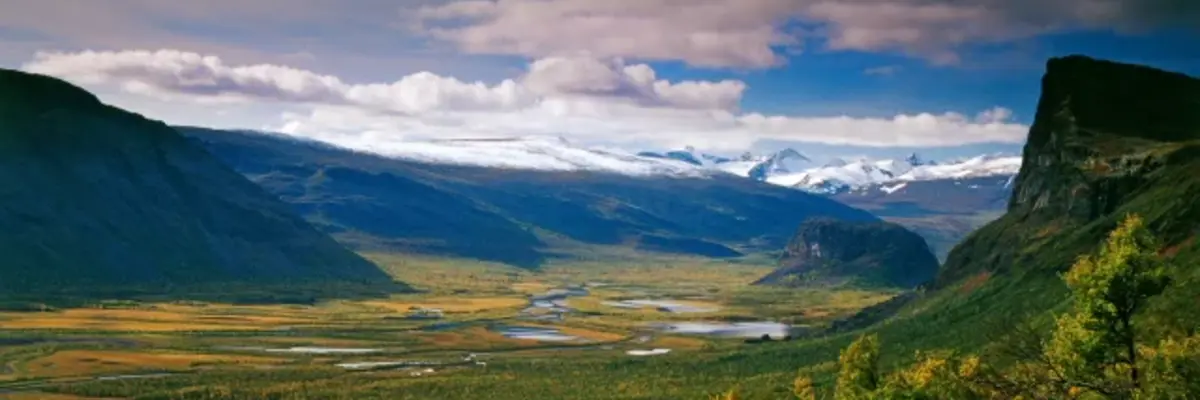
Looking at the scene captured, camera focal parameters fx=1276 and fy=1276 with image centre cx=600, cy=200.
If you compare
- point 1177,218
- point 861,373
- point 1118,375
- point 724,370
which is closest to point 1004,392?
point 1118,375

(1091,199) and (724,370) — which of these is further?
(1091,199)

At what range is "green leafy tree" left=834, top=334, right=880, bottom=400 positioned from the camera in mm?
54934

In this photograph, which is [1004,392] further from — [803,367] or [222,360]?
[222,360]

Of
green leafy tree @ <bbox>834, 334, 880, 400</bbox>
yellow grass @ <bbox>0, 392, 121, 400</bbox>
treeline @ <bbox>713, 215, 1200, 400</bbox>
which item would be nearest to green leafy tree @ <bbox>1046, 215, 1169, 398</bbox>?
treeline @ <bbox>713, 215, 1200, 400</bbox>

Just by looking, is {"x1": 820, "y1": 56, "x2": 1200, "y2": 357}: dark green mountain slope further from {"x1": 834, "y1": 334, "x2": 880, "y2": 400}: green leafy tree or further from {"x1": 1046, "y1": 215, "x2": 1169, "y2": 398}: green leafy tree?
{"x1": 1046, "y1": 215, "x2": 1169, "y2": 398}: green leafy tree

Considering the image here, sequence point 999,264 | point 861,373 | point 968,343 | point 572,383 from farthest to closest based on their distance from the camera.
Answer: point 999,264 → point 572,383 → point 968,343 → point 861,373

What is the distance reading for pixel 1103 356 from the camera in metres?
44.0

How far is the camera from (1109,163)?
614 feet

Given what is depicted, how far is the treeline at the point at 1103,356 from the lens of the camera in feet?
133

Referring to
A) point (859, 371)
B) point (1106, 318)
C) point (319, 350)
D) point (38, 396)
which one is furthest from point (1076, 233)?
point (1106, 318)

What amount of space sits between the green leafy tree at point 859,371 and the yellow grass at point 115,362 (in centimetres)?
12536

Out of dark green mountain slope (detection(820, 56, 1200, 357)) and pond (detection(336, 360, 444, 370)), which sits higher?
dark green mountain slope (detection(820, 56, 1200, 357))

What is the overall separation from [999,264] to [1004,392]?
15431cm

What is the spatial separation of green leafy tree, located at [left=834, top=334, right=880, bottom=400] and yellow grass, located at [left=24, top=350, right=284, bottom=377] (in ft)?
411
